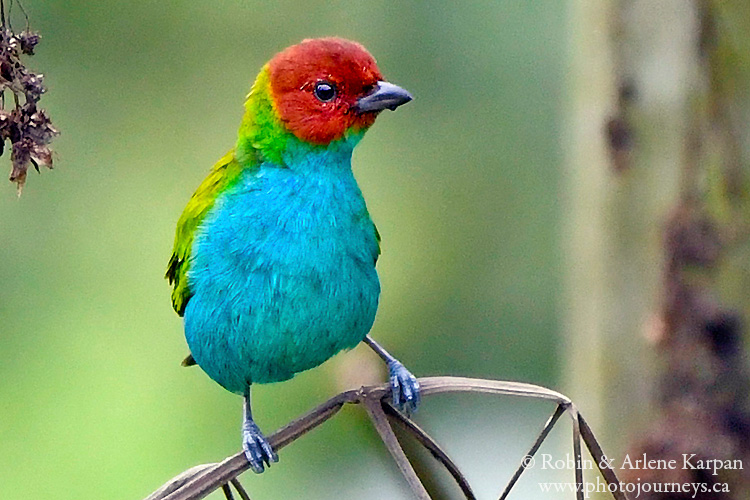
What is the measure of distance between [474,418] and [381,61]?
155cm

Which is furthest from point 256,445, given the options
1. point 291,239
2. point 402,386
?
point 291,239

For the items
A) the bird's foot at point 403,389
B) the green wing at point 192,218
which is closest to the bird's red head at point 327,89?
the green wing at point 192,218

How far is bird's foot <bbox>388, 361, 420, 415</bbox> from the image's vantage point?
6.77ft

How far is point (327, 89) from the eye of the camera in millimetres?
2109

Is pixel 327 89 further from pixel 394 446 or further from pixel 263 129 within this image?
pixel 394 446

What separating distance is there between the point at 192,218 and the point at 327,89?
16.8 inches

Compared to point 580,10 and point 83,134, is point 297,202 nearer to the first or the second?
point 580,10

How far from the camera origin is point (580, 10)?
2553mm

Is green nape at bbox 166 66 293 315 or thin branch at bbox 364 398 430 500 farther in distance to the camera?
green nape at bbox 166 66 293 315

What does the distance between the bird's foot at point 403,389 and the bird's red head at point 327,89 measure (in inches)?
20.9

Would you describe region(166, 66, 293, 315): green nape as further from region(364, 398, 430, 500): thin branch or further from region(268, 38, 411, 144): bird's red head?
region(364, 398, 430, 500): thin branch

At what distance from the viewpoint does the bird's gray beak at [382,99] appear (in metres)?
2.02

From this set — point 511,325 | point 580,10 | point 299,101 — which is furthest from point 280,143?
point 511,325

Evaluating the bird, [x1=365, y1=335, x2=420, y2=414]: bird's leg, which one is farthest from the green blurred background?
the bird
